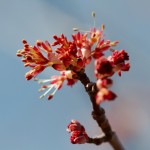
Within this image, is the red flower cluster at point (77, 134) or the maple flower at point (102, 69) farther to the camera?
the red flower cluster at point (77, 134)

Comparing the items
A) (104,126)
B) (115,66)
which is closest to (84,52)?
(115,66)

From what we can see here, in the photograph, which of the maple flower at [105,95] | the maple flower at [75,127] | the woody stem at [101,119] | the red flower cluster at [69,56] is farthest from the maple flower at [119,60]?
the maple flower at [105,95]

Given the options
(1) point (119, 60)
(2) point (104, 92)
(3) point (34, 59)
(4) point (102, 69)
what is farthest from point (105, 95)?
(3) point (34, 59)

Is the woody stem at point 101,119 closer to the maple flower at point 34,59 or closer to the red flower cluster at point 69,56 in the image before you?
the red flower cluster at point 69,56

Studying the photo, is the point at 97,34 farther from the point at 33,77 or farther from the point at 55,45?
the point at 33,77

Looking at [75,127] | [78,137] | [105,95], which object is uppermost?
[75,127]

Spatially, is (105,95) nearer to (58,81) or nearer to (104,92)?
(104,92)
